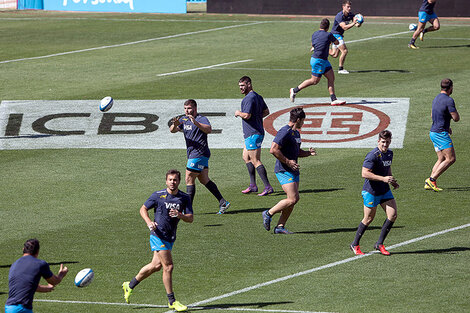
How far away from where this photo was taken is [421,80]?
100 ft

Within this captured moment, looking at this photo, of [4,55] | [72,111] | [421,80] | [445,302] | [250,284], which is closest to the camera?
[445,302]

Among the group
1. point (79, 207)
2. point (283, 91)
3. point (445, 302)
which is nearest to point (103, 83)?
point (283, 91)

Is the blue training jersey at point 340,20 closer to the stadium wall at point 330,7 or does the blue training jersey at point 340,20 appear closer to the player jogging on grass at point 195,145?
the stadium wall at point 330,7

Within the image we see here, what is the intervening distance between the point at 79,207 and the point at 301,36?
2206cm

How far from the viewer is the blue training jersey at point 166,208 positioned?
42.1 feet

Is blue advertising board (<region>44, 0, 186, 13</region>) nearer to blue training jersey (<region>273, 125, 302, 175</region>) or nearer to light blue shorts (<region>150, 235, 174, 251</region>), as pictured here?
blue training jersey (<region>273, 125, 302, 175</region>)

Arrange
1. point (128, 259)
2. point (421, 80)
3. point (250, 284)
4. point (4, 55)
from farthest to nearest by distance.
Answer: point (4, 55)
point (421, 80)
point (128, 259)
point (250, 284)

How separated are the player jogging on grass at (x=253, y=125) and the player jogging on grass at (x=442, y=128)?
367cm

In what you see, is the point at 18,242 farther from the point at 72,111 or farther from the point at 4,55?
the point at 4,55

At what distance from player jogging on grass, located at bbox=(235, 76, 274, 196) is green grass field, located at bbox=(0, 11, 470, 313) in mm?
607

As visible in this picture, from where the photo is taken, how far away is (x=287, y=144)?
1595 cm

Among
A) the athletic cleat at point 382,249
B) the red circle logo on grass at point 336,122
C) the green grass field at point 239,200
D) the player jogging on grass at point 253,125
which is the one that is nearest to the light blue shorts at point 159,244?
the green grass field at point 239,200

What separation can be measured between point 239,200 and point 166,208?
6.64 m

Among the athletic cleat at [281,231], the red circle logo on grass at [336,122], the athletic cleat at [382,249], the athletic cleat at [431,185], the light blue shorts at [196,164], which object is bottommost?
the red circle logo on grass at [336,122]
